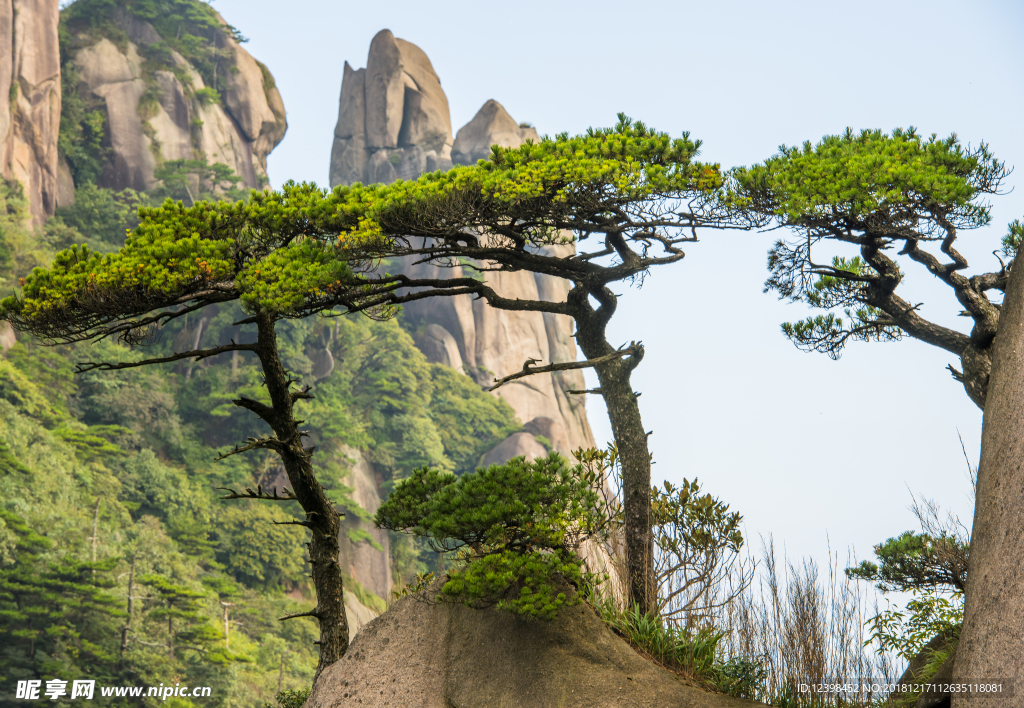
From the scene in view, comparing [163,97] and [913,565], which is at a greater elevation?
[163,97]

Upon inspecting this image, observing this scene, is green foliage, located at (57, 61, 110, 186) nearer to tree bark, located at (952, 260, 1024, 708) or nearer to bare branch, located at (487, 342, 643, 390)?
bare branch, located at (487, 342, 643, 390)

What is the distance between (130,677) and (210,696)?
1.70m

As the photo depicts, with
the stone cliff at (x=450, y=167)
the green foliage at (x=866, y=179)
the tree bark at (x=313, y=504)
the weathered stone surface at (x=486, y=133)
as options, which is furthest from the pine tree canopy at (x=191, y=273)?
the weathered stone surface at (x=486, y=133)

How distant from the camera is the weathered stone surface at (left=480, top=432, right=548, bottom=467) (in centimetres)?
2903

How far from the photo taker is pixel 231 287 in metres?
5.13

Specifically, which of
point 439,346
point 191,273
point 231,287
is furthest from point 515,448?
point 191,273

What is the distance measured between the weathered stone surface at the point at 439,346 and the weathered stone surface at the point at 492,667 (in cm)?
2668

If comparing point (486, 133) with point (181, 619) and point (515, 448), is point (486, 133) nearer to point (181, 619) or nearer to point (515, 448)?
point (515, 448)

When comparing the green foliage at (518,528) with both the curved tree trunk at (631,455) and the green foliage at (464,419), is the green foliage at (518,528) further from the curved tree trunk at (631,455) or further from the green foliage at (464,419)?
the green foliage at (464,419)

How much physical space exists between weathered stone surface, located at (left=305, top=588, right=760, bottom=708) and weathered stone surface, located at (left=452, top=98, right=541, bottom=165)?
107 feet

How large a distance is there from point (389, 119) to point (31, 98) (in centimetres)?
1540

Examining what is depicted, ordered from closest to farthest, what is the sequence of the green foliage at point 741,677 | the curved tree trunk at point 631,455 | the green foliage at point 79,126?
the green foliage at point 741,677 < the curved tree trunk at point 631,455 < the green foliage at point 79,126

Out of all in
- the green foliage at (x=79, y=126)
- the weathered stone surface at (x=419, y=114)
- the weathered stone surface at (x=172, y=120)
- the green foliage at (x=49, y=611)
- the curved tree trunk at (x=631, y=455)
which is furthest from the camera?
the weathered stone surface at (x=419, y=114)

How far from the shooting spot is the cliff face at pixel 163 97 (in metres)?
27.4
